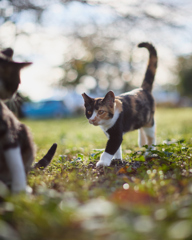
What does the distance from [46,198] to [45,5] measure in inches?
174

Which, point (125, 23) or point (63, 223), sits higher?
point (125, 23)

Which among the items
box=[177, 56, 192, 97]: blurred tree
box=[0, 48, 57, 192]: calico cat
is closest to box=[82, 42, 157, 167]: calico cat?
box=[0, 48, 57, 192]: calico cat

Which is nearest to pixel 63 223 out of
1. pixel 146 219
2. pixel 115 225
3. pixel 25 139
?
pixel 115 225

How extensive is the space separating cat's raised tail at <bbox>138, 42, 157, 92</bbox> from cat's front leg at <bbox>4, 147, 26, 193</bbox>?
2.35 m

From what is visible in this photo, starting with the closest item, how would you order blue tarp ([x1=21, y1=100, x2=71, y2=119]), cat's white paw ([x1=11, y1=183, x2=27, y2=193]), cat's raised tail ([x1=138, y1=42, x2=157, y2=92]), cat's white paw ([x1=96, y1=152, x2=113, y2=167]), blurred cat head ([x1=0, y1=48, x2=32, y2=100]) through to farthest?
cat's white paw ([x1=11, y1=183, x2=27, y2=193]) < blurred cat head ([x1=0, y1=48, x2=32, y2=100]) < cat's white paw ([x1=96, y1=152, x2=113, y2=167]) < cat's raised tail ([x1=138, y1=42, x2=157, y2=92]) < blue tarp ([x1=21, y1=100, x2=71, y2=119])

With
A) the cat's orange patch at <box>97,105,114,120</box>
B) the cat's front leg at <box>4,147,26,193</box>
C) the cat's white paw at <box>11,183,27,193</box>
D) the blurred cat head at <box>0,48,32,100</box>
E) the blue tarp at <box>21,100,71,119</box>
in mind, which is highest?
the blurred cat head at <box>0,48,32,100</box>

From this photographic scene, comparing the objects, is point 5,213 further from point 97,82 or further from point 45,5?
point 97,82

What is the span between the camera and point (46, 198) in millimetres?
1507

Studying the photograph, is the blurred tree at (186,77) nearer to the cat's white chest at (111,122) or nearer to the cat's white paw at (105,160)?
the cat's white chest at (111,122)

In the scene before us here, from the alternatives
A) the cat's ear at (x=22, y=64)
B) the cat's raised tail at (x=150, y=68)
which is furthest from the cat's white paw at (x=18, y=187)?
the cat's raised tail at (x=150, y=68)

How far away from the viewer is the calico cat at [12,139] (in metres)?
1.73

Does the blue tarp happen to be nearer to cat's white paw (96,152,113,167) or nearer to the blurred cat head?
cat's white paw (96,152,113,167)

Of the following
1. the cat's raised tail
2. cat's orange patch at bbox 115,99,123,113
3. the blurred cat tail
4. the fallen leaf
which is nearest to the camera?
the fallen leaf

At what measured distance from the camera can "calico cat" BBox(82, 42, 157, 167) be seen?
2.79 metres
